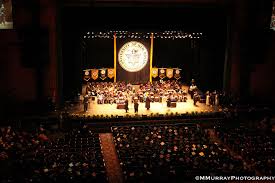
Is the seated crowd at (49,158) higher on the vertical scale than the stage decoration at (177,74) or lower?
lower

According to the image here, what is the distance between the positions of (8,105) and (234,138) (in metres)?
11.8

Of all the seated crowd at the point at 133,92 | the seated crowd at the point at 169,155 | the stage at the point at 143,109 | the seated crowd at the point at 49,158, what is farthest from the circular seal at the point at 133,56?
the seated crowd at the point at 49,158

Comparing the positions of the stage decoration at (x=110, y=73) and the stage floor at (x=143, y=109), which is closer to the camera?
the stage floor at (x=143, y=109)

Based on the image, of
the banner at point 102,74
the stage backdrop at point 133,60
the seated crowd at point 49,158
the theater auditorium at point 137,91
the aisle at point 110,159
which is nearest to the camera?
the seated crowd at point 49,158

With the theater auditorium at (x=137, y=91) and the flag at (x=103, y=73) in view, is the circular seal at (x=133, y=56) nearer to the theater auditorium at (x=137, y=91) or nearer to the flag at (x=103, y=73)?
the theater auditorium at (x=137, y=91)

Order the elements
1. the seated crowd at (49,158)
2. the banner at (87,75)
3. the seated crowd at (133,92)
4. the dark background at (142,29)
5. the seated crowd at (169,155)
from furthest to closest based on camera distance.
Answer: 1. the banner at (87,75)
2. the seated crowd at (133,92)
3. the dark background at (142,29)
4. the seated crowd at (169,155)
5. the seated crowd at (49,158)

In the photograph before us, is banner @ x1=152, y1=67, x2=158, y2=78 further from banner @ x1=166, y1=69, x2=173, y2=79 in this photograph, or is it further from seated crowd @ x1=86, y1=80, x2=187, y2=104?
banner @ x1=166, y1=69, x2=173, y2=79

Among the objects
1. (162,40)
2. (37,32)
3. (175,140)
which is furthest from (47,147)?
(162,40)

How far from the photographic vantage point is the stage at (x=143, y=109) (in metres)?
20.8

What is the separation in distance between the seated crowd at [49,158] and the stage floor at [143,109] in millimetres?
3737

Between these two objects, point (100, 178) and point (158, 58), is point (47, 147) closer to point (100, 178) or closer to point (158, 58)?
point (100, 178)

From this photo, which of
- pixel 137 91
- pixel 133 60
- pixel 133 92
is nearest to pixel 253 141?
pixel 133 92

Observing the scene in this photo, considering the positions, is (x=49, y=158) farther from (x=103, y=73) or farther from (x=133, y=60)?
(x=133, y=60)

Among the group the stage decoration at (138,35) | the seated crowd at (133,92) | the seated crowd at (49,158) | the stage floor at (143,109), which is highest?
the stage decoration at (138,35)
